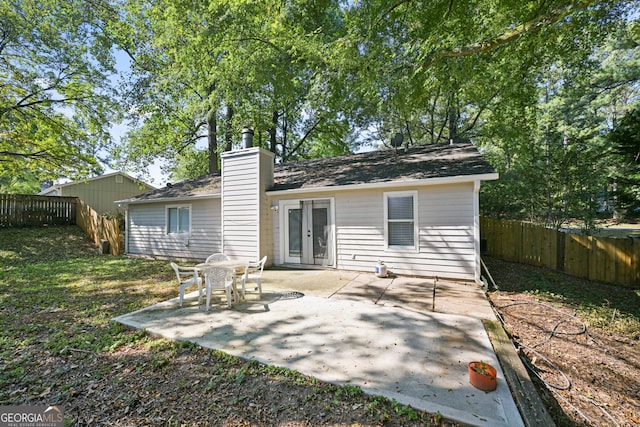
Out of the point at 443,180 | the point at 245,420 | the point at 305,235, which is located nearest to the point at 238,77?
the point at 305,235

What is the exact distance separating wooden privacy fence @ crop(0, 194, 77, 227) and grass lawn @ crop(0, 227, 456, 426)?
37.0ft

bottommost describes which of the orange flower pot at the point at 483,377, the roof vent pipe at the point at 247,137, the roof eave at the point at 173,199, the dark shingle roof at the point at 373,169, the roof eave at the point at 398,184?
the orange flower pot at the point at 483,377

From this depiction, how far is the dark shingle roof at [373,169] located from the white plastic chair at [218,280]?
3.80 meters

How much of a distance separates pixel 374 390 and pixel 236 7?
975 cm

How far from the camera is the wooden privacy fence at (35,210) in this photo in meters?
12.5

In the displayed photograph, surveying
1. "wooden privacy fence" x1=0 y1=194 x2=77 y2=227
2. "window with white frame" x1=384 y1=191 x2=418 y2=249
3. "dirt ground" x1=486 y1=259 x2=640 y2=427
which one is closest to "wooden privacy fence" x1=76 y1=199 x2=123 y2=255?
→ "wooden privacy fence" x1=0 y1=194 x2=77 y2=227

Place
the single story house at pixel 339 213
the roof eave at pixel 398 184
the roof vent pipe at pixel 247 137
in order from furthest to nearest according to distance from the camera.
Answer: the roof vent pipe at pixel 247 137, the single story house at pixel 339 213, the roof eave at pixel 398 184

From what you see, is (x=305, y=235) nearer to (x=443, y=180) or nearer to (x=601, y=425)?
(x=443, y=180)

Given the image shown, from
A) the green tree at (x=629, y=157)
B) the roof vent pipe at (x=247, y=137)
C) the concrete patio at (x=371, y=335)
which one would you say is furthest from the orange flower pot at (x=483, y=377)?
the green tree at (x=629, y=157)

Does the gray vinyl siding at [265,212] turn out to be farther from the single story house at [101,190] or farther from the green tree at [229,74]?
the single story house at [101,190]

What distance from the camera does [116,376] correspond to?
9.41 ft

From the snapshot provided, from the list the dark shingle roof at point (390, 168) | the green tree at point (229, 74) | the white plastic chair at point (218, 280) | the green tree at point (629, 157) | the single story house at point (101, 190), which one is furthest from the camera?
the single story house at point (101, 190)

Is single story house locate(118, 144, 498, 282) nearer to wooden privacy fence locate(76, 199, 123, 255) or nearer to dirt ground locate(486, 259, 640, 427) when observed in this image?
wooden privacy fence locate(76, 199, 123, 255)

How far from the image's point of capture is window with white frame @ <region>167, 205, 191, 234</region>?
10430 mm
